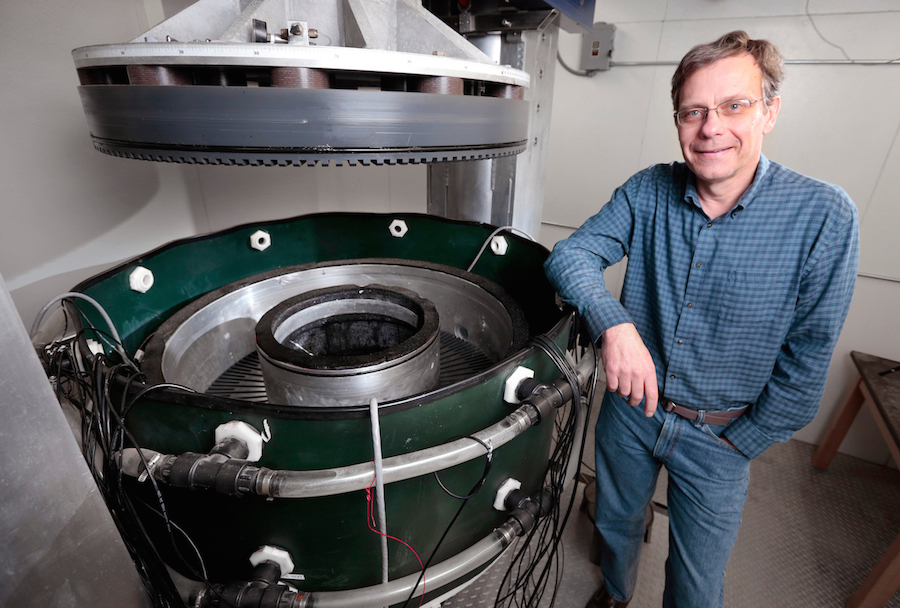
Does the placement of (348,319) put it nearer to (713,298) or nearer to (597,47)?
(713,298)

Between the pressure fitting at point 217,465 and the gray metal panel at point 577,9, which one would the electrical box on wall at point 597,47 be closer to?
the gray metal panel at point 577,9

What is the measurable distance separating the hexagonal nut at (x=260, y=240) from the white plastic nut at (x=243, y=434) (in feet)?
3.20

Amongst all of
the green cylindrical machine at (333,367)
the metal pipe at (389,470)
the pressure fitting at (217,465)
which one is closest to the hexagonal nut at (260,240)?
the green cylindrical machine at (333,367)

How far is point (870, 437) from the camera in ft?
7.55

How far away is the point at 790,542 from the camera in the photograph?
6.03 feet

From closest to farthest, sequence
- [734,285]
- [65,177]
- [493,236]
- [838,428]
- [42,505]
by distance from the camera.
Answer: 1. [42,505]
2. [734,285]
3. [65,177]
4. [493,236]
5. [838,428]

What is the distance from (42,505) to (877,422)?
258cm

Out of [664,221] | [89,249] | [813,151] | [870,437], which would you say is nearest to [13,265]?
[89,249]

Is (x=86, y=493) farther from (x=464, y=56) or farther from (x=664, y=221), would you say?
(x=664, y=221)

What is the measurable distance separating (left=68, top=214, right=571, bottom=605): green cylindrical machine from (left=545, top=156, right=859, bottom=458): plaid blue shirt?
0.23 m

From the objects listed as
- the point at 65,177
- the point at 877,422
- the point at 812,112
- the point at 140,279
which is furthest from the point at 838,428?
the point at 65,177

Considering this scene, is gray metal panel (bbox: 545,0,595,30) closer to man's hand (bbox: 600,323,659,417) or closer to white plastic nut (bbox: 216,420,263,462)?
man's hand (bbox: 600,323,659,417)

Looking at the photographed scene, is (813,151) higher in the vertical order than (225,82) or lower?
lower

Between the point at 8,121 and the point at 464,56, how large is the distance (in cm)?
118
